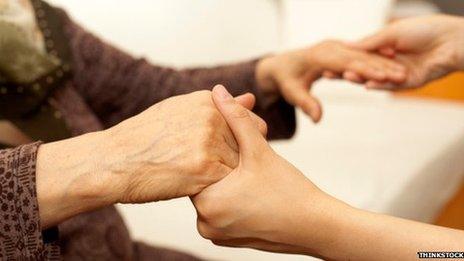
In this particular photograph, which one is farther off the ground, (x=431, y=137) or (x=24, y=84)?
(x=24, y=84)

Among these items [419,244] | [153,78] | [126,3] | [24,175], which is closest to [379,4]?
[126,3]

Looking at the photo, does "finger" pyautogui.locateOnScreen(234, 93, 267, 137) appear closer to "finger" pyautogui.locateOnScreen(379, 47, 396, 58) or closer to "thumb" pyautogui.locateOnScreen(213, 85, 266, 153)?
"thumb" pyautogui.locateOnScreen(213, 85, 266, 153)

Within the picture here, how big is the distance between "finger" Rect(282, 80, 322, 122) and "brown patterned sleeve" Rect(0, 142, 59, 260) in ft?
1.67

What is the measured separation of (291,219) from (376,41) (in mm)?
551

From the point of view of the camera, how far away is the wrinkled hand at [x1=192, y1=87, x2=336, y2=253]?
23.7 inches

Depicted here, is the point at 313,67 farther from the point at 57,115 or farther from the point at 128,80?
the point at 57,115

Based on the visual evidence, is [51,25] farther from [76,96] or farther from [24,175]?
[24,175]

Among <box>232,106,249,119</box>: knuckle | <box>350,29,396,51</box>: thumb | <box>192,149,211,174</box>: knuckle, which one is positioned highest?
<box>232,106,249,119</box>: knuckle

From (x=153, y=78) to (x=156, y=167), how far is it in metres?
0.45

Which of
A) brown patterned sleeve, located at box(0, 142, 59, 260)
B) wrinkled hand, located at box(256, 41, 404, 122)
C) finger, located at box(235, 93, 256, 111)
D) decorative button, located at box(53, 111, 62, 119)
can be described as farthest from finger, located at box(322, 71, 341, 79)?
brown patterned sleeve, located at box(0, 142, 59, 260)

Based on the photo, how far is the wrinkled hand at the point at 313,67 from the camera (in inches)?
39.8

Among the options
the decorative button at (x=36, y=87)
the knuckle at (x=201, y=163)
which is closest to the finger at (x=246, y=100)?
the knuckle at (x=201, y=163)

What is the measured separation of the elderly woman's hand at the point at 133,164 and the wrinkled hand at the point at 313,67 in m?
0.40

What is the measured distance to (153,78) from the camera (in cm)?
103
